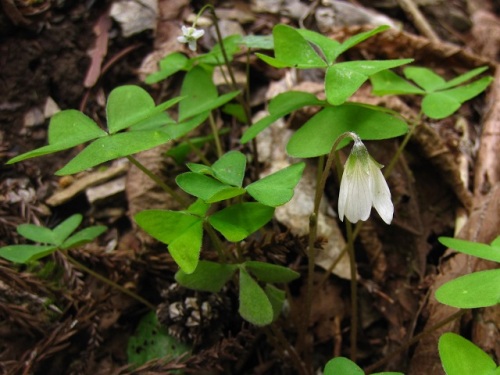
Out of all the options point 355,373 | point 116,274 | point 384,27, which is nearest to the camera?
point 355,373

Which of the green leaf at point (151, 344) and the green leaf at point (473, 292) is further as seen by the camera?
the green leaf at point (151, 344)

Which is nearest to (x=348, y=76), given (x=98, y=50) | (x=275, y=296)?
(x=275, y=296)

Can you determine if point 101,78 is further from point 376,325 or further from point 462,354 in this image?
point 462,354

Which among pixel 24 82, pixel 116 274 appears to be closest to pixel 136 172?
pixel 116 274

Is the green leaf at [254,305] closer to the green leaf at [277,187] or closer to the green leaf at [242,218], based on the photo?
the green leaf at [242,218]

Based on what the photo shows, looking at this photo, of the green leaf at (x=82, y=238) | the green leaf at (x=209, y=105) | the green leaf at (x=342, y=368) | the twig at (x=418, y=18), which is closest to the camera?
the green leaf at (x=342, y=368)

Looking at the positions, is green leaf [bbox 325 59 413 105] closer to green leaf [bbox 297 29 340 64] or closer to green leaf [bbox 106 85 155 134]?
Answer: green leaf [bbox 297 29 340 64]

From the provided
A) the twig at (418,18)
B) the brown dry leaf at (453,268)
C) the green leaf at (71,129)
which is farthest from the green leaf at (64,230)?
the twig at (418,18)

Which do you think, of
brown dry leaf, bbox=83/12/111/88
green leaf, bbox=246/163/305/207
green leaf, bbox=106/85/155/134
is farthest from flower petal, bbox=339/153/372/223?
brown dry leaf, bbox=83/12/111/88
